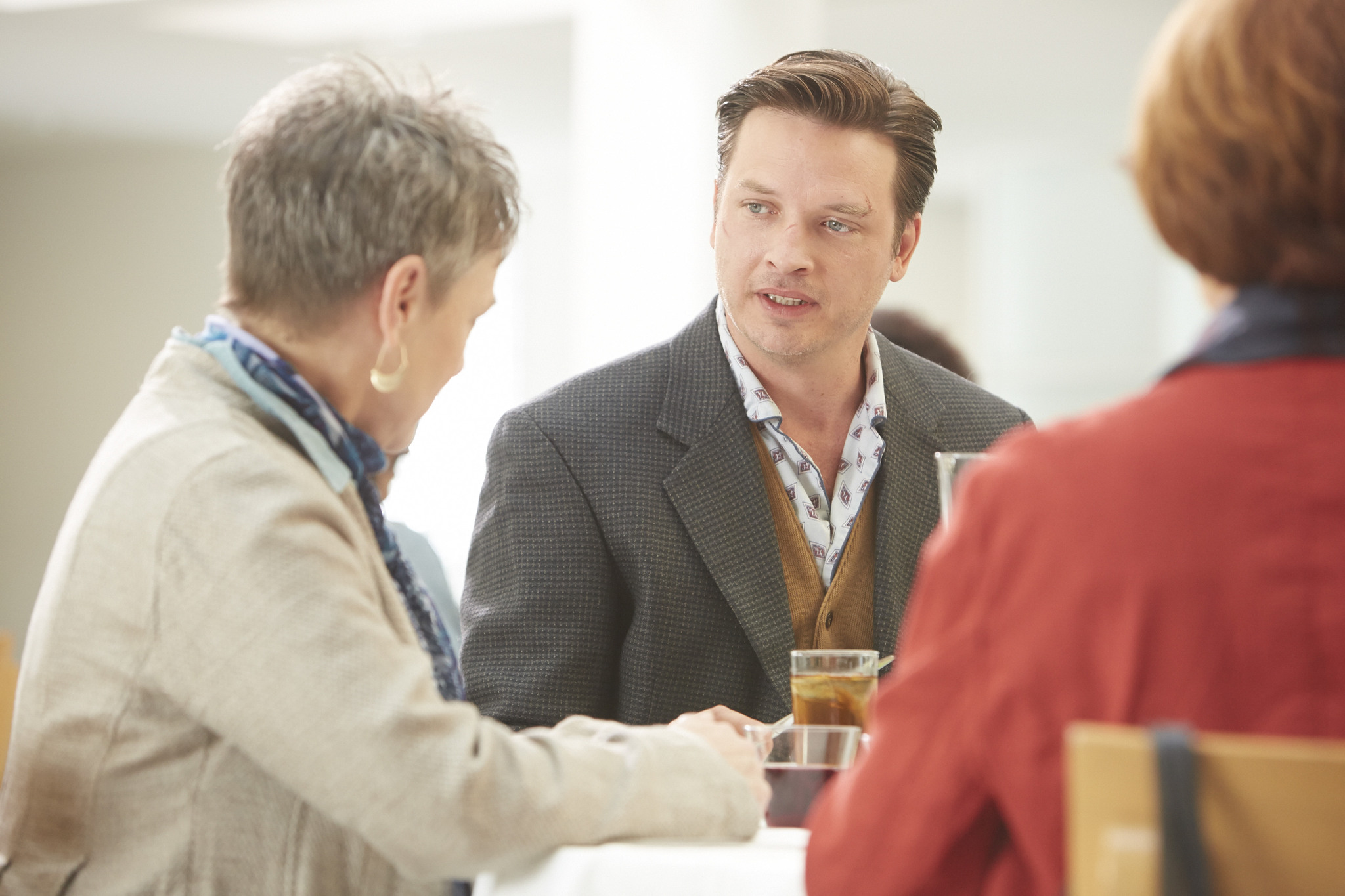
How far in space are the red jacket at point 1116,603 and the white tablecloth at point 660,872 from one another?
0.59 feet

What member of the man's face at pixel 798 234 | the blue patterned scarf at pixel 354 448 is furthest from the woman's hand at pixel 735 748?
the man's face at pixel 798 234

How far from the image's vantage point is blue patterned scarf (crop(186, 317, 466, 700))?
1.26 meters

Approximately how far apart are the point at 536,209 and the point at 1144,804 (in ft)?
20.5

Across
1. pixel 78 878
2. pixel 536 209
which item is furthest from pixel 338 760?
pixel 536 209

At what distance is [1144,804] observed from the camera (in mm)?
760

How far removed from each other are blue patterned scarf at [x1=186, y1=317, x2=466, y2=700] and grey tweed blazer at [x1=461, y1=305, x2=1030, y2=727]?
380 mm

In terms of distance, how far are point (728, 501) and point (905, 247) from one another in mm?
633

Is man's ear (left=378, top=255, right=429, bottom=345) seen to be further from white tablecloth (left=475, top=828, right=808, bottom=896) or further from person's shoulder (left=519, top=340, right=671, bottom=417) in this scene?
person's shoulder (left=519, top=340, right=671, bottom=417)

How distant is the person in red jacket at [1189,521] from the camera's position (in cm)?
82

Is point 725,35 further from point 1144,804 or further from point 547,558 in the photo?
point 1144,804

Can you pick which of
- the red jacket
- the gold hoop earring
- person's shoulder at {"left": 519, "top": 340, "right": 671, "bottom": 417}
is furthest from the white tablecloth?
person's shoulder at {"left": 519, "top": 340, "right": 671, "bottom": 417}

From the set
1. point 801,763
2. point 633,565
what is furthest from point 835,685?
point 633,565

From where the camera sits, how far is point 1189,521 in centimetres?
82

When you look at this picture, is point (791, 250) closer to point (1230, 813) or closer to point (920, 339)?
point (920, 339)
